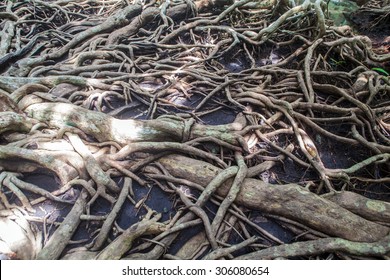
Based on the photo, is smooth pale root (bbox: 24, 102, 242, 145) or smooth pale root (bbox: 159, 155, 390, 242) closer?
smooth pale root (bbox: 159, 155, 390, 242)

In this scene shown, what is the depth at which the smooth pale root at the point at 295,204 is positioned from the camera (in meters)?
2.19

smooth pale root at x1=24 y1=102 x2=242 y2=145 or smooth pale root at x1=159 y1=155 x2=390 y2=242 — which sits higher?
smooth pale root at x1=24 y1=102 x2=242 y2=145

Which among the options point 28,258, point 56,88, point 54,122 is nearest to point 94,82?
point 56,88

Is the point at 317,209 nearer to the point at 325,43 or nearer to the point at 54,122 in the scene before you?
the point at 54,122

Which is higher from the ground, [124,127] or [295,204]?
[124,127]

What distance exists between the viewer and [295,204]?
233 centimetres

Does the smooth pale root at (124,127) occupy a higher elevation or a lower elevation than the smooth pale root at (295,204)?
higher

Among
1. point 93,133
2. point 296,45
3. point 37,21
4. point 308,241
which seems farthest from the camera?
point 37,21

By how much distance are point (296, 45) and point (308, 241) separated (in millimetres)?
3320

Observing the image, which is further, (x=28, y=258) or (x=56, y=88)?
(x=56, y=88)

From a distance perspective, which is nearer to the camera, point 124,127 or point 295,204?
point 295,204

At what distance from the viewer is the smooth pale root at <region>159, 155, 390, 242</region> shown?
2.19 metres

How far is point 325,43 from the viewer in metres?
4.16

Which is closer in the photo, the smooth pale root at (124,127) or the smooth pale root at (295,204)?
the smooth pale root at (295,204)
